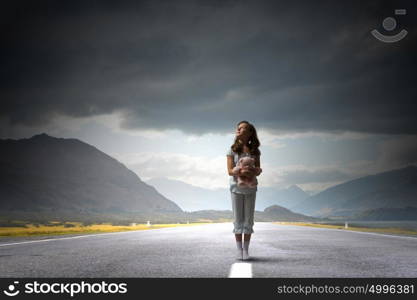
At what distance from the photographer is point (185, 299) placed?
185 inches

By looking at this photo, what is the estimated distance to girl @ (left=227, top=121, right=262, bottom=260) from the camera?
745 cm

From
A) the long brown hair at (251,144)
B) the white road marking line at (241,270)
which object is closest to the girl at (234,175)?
the long brown hair at (251,144)

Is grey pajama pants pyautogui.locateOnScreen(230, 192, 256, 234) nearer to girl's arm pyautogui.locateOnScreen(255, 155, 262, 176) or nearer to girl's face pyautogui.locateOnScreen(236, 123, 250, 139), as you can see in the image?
girl's arm pyautogui.locateOnScreen(255, 155, 262, 176)

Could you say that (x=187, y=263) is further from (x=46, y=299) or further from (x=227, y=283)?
(x=46, y=299)

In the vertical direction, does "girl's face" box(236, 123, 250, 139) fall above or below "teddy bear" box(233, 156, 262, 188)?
above

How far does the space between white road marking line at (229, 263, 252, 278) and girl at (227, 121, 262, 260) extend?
596mm

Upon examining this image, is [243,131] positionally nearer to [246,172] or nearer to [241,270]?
[246,172]

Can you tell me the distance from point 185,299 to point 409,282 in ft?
8.77

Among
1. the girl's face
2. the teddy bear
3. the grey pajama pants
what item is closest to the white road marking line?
the grey pajama pants

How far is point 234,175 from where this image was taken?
7.46 m

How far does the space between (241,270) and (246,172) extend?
1.49 meters

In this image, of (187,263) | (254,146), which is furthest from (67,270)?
(254,146)

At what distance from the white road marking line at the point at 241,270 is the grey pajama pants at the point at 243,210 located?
60 centimetres

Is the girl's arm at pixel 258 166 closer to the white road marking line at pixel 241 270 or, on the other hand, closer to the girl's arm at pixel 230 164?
the girl's arm at pixel 230 164
